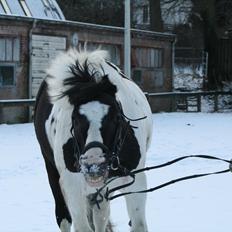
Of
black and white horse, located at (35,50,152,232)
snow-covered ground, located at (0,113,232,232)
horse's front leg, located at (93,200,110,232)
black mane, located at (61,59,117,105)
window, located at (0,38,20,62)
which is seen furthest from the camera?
window, located at (0,38,20,62)

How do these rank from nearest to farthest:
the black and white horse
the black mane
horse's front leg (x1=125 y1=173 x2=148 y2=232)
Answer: the black and white horse → the black mane → horse's front leg (x1=125 y1=173 x2=148 y2=232)

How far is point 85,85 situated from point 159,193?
4306 mm

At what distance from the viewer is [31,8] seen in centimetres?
2186

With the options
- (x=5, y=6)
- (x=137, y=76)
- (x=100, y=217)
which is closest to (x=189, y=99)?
(x=137, y=76)

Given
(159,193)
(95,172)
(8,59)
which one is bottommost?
(159,193)

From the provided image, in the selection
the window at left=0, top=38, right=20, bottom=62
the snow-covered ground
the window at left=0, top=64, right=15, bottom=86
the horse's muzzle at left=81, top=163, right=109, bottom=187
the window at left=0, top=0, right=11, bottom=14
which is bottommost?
the snow-covered ground

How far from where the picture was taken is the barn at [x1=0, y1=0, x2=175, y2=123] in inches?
725

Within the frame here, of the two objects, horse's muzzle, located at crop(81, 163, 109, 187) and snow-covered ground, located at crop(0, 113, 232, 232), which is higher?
horse's muzzle, located at crop(81, 163, 109, 187)

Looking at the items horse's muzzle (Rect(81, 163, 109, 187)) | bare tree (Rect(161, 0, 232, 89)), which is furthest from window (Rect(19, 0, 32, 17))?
horse's muzzle (Rect(81, 163, 109, 187))

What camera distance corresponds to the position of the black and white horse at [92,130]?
3.80 m

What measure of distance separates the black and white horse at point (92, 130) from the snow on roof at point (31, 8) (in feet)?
50.1

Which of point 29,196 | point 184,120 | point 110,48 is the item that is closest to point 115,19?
point 110,48

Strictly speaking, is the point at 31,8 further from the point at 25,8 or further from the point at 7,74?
the point at 7,74

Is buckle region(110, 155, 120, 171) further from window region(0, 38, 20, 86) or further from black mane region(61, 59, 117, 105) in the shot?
window region(0, 38, 20, 86)
